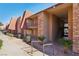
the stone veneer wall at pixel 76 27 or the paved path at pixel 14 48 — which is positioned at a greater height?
the stone veneer wall at pixel 76 27

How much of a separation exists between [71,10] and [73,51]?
101 cm

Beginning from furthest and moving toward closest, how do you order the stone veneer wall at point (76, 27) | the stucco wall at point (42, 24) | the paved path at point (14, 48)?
the stucco wall at point (42, 24) < the stone veneer wall at point (76, 27) < the paved path at point (14, 48)

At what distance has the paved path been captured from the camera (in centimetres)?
479

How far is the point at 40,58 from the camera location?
4.58 metres

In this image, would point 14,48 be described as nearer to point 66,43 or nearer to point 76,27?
point 66,43

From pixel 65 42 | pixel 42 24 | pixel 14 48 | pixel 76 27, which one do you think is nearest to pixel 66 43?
pixel 65 42

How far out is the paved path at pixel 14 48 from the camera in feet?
15.7

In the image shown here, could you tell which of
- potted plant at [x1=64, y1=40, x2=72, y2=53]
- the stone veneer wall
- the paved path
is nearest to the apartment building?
the stone veneer wall

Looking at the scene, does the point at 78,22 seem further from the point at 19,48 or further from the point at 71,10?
the point at 19,48

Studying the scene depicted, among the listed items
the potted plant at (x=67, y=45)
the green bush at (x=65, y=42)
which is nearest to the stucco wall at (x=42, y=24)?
the green bush at (x=65, y=42)

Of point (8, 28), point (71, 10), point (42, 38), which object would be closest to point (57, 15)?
point (71, 10)

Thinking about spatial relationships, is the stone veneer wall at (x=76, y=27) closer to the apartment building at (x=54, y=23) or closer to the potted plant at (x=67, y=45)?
the apartment building at (x=54, y=23)

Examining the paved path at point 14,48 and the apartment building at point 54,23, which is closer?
the paved path at point 14,48

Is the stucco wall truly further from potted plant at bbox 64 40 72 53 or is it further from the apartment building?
potted plant at bbox 64 40 72 53
